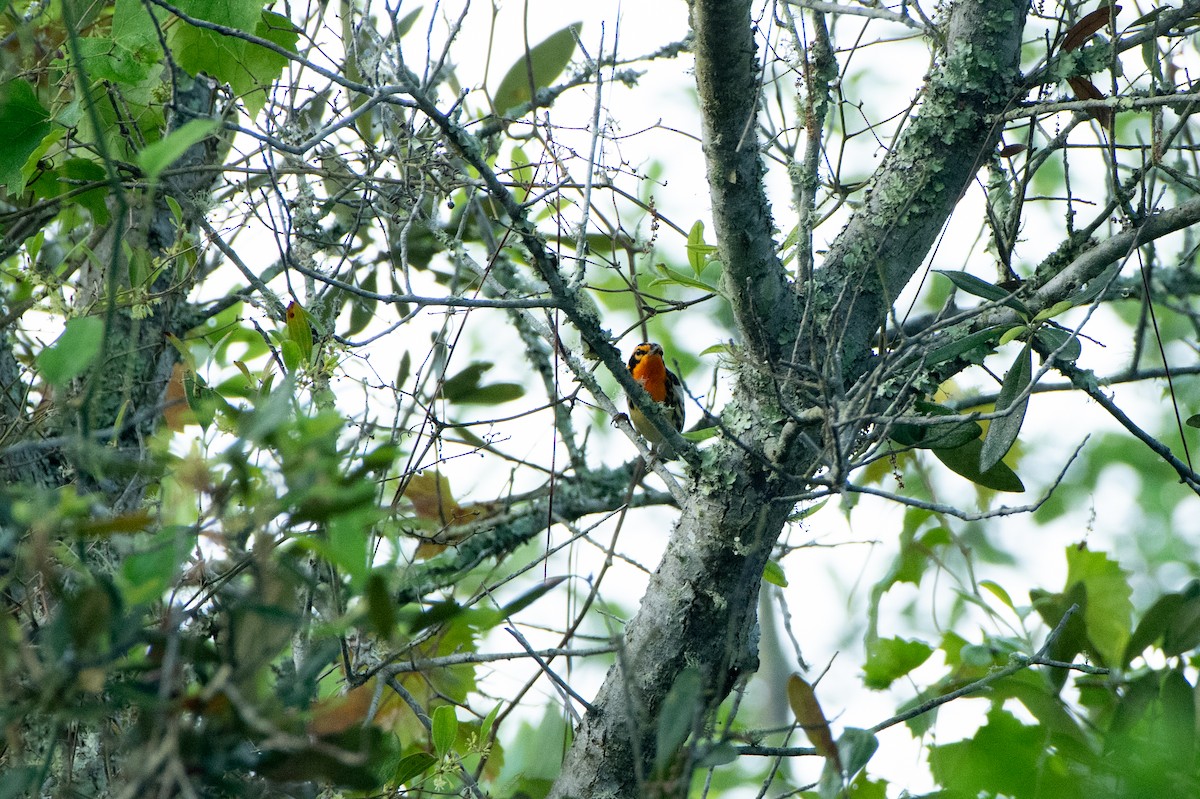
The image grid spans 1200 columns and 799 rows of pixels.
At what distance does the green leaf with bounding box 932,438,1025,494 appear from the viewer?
2.36 metres

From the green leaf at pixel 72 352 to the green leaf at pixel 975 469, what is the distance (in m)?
1.87

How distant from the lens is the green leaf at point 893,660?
9.89 ft

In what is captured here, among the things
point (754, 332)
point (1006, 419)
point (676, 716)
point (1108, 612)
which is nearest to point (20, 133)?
point (754, 332)

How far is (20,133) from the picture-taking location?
2271 mm

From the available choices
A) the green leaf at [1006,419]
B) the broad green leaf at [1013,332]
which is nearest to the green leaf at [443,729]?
the green leaf at [1006,419]

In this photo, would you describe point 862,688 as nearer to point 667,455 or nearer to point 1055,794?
point 667,455

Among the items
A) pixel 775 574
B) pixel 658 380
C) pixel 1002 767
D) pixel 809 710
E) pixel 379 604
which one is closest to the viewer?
pixel 379 604

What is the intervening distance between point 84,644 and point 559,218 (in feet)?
5.33

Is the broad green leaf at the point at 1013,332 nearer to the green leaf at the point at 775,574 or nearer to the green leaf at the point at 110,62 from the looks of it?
the green leaf at the point at 775,574

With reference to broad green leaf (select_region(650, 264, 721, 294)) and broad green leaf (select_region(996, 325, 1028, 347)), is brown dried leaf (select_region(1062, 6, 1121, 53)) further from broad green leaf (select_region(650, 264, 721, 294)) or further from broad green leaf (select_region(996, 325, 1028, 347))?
broad green leaf (select_region(650, 264, 721, 294))

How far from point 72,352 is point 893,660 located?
103 inches

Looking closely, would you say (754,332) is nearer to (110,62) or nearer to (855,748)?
(855,748)

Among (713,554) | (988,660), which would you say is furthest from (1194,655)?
(713,554)

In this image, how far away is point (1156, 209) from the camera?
6.95ft
